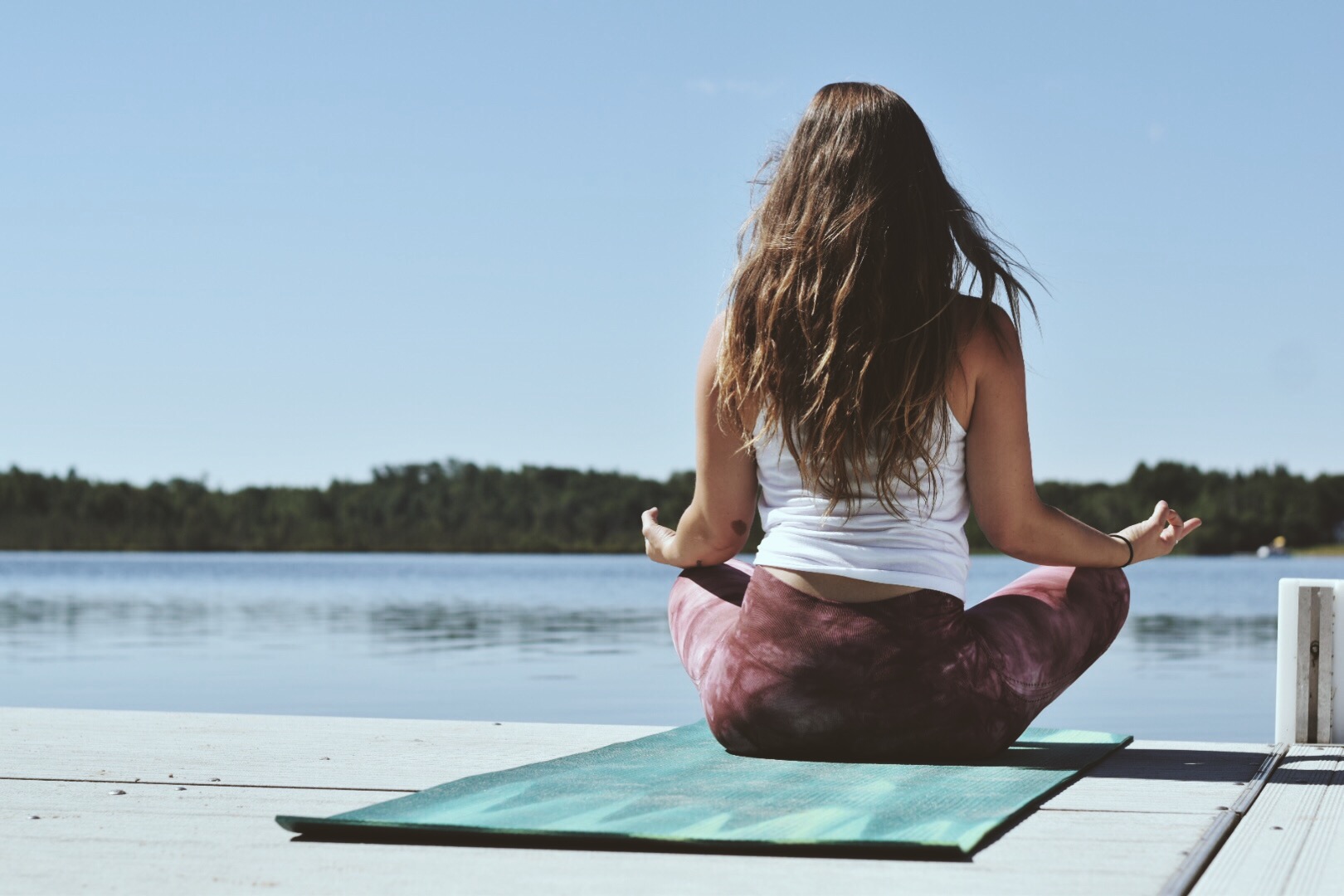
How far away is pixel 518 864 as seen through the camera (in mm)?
2139

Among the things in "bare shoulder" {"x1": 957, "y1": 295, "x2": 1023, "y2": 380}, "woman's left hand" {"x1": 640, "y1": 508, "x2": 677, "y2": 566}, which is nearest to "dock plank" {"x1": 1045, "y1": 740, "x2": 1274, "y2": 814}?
"bare shoulder" {"x1": 957, "y1": 295, "x2": 1023, "y2": 380}

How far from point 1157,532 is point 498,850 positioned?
1.68 m

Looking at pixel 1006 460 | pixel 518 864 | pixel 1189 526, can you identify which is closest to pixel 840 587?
pixel 1006 460

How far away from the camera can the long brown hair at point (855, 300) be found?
9.30 feet

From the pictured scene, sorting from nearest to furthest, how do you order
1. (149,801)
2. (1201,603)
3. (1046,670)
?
(149,801)
(1046,670)
(1201,603)

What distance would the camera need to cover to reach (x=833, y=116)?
2.95m

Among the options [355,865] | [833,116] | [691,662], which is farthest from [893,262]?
[355,865]

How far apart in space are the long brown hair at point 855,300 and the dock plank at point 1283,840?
2.75ft

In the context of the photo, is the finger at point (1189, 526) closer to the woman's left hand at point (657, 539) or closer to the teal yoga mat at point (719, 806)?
the teal yoga mat at point (719, 806)

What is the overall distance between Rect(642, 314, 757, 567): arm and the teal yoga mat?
0.45m

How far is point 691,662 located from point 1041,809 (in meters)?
0.89

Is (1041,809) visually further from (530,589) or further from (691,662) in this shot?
(530,589)

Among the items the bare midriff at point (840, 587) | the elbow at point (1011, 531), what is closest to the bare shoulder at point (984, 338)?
the elbow at point (1011, 531)

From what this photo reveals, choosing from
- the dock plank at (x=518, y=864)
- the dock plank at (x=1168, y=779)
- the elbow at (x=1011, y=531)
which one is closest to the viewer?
the dock plank at (x=518, y=864)
